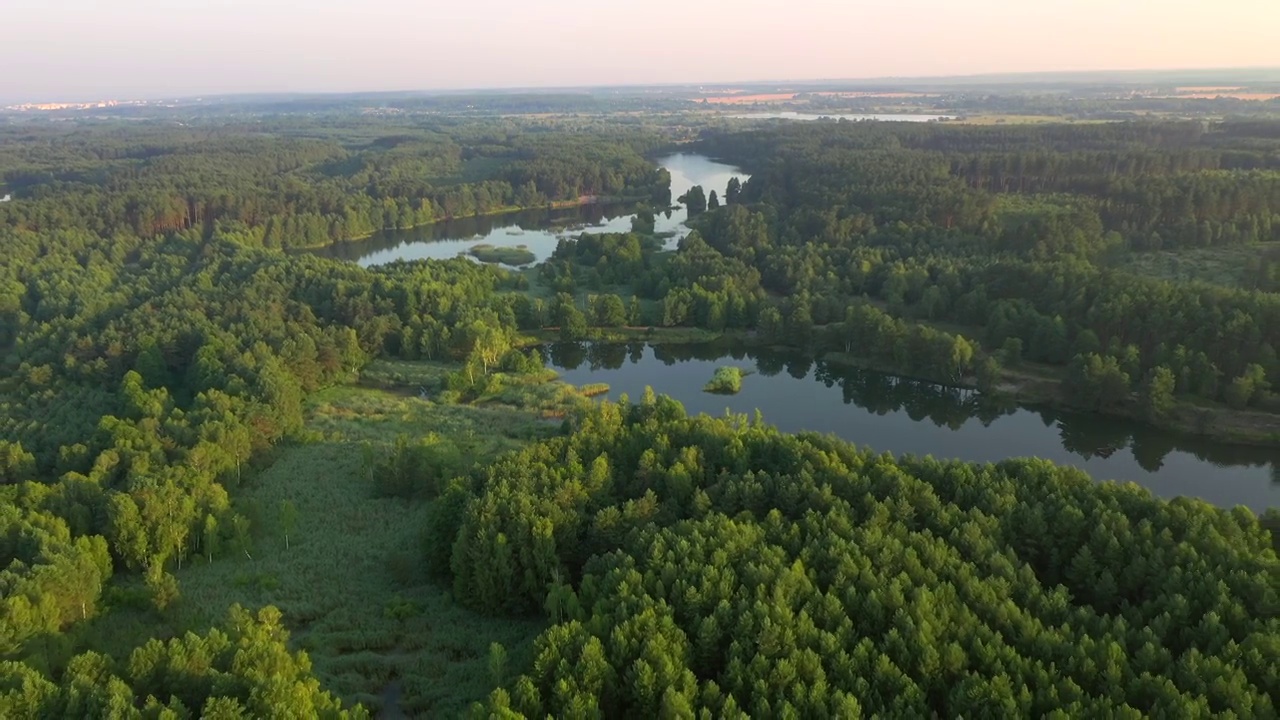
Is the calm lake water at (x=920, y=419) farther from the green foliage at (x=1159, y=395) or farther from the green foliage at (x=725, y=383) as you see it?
the green foliage at (x=1159, y=395)

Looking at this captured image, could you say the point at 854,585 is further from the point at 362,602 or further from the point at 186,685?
the point at 186,685

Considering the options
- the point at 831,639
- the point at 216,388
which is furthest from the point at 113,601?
the point at 831,639

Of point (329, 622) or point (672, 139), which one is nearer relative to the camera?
point (329, 622)

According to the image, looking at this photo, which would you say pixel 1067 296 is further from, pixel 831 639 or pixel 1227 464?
pixel 831 639

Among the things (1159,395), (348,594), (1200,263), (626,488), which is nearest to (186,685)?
(348,594)

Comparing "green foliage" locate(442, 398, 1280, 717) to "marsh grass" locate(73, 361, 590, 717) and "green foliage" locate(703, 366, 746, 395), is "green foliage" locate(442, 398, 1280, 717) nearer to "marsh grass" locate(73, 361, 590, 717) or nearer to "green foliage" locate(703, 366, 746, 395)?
"marsh grass" locate(73, 361, 590, 717)

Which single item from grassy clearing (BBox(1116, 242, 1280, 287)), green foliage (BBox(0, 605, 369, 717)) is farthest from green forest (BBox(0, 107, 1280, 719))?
grassy clearing (BBox(1116, 242, 1280, 287))
